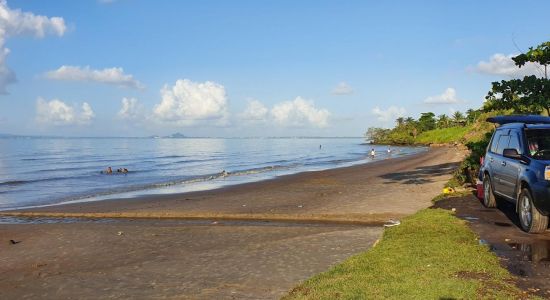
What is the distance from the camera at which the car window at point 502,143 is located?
10.3 metres

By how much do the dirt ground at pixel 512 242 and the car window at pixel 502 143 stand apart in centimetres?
155

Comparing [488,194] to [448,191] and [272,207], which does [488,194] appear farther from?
[272,207]

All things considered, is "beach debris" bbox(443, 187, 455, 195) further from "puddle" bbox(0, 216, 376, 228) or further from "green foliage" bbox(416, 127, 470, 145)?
"green foliage" bbox(416, 127, 470, 145)

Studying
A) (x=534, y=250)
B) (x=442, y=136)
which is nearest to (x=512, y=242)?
(x=534, y=250)

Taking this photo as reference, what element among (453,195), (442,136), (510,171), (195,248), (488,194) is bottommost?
(195,248)

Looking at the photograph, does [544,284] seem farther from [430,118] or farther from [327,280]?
[430,118]

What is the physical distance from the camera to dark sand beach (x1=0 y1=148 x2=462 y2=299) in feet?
22.1

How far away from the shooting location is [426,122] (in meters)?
117

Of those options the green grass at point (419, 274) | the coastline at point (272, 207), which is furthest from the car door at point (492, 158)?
the green grass at point (419, 274)

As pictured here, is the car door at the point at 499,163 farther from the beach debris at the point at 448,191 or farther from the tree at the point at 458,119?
the tree at the point at 458,119

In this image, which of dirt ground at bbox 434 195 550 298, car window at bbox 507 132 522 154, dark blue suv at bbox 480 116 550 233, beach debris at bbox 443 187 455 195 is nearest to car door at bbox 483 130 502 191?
dark blue suv at bbox 480 116 550 233

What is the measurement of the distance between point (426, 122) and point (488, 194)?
365 ft

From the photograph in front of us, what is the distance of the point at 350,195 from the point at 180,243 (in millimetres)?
9147

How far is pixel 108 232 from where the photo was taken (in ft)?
37.6
